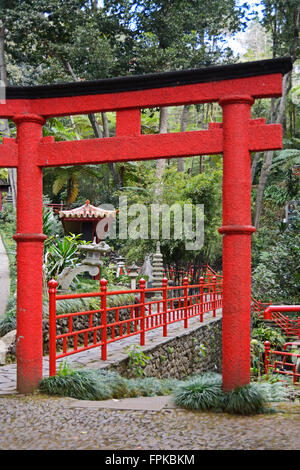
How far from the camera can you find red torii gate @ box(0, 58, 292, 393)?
512 cm

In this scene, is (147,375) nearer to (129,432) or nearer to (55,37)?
(129,432)

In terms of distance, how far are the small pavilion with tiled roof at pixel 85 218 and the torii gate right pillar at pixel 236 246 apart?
581 inches

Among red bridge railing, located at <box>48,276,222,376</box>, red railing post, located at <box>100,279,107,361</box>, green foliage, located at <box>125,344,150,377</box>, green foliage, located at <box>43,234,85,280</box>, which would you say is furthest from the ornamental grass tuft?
green foliage, located at <box>43,234,85,280</box>

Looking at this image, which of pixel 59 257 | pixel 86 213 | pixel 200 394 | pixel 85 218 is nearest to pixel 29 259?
pixel 200 394

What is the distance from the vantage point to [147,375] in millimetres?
8484

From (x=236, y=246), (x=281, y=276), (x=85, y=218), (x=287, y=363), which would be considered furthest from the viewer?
(x=85, y=218)

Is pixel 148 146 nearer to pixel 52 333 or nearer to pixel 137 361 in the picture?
pixel 52 333

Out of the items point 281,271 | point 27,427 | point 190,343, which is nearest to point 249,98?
point 27,427

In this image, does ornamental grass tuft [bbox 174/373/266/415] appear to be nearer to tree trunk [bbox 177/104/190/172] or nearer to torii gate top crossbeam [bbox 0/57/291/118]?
torii gate top crossbeam [bbox 0/57/291/118]

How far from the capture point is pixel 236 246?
5133 mm

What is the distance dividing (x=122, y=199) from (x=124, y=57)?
6.19m

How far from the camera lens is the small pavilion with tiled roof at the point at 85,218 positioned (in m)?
19.9

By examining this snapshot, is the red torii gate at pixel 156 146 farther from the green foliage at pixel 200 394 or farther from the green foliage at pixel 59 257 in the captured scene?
the green foliage at pixel 59 257

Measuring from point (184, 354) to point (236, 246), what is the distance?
6.24 meters
